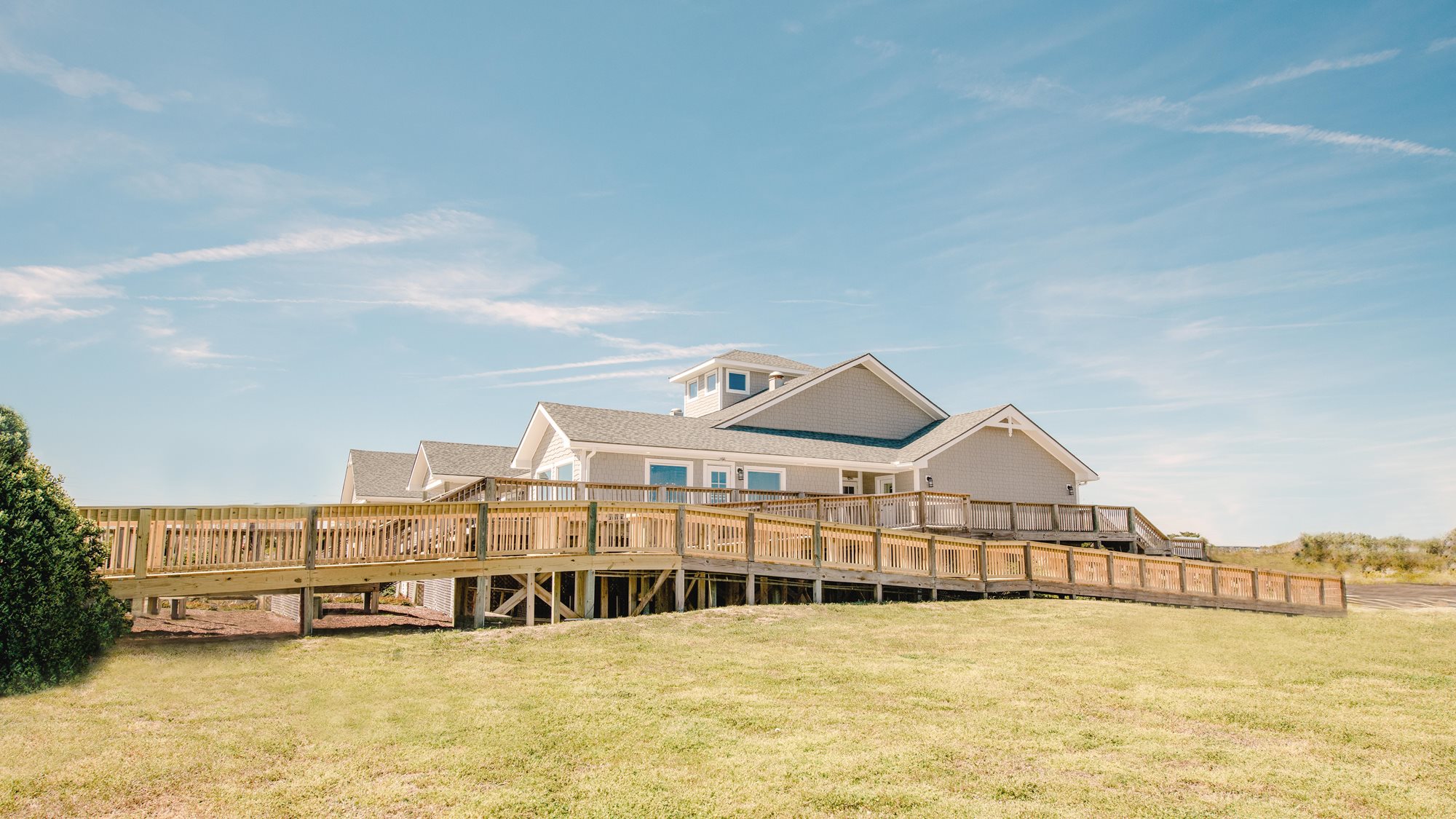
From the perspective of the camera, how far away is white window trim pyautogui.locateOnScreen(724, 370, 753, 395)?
38531 millimetres

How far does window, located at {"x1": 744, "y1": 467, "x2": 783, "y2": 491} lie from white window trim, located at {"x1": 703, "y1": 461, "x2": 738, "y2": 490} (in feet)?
1.73

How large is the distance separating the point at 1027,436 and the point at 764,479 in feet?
36.5

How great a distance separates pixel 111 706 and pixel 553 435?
20550 mm

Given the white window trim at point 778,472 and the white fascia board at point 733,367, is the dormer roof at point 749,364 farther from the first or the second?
the white window trim at point 778,472

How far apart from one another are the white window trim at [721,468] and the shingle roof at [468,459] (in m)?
8.90

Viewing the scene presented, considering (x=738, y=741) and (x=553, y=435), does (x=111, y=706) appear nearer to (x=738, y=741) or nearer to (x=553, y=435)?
(x=738, y=741)

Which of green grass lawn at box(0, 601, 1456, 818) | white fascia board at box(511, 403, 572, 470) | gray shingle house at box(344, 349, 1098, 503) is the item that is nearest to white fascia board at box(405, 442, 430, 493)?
gray shingle house at box(344, 349, 1098, 503)

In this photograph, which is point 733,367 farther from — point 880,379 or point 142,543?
A: point 142,543

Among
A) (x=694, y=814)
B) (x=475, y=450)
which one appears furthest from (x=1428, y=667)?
(x=475, y=450)

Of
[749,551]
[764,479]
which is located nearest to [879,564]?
[749,551]

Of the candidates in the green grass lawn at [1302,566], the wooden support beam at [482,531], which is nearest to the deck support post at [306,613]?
the wooden support beam at [482,531]

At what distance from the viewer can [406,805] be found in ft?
22.0

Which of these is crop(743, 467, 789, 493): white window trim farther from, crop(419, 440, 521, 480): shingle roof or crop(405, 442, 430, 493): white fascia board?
crop(405, 442, 430, 493): white fascia board

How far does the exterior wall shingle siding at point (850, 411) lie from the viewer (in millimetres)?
34625
